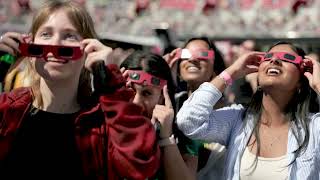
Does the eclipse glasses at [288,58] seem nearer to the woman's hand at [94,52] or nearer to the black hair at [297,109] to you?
the black hair at [297,109]

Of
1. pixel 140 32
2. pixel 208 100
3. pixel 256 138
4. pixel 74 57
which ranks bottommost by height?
pixel 140 32

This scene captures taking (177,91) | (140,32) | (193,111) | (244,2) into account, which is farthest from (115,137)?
(244,2)

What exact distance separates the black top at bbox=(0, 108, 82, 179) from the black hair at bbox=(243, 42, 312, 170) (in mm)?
1014

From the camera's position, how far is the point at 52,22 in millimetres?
1740

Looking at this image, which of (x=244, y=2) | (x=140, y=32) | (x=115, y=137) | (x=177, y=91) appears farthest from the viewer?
(x=244, y=2)

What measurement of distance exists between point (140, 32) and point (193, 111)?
9.56 m

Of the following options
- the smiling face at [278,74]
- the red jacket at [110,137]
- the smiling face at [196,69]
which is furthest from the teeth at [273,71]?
the red jacket at [110,137]

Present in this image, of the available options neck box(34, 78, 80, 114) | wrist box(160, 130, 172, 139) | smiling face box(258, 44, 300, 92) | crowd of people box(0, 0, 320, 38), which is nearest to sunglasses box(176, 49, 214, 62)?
smiling face box(258, 44, 300, 92)

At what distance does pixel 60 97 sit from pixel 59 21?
0.78 feet

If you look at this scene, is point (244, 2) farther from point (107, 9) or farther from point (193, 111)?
point (193, 111)

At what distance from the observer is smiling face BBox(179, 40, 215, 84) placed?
3141 millimetres

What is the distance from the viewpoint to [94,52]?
1.72 m

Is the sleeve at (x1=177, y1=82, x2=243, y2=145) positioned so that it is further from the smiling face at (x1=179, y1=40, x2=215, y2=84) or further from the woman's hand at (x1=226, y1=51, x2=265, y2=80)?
the smiling face at (x1=179, y1=40, x2=215, y2=84)

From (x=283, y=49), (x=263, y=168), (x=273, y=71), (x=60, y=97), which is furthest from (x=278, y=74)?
(x=60, y=97)
